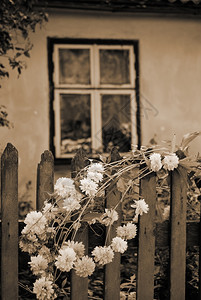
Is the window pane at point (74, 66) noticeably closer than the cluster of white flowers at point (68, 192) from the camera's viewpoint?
No

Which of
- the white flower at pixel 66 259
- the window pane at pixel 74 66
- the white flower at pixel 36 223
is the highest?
the window pane at pixel 74 66

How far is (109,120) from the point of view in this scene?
212 inches

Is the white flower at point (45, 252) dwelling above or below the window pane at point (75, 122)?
below

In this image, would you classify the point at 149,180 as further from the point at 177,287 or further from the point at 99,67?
the point at 99,67

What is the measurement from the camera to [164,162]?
2033mm

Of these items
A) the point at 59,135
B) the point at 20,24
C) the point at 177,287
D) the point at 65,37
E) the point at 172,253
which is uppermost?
the point at 65,37

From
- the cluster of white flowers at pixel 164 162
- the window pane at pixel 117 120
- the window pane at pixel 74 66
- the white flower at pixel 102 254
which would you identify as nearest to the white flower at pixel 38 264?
the white flower at pixel 102 254

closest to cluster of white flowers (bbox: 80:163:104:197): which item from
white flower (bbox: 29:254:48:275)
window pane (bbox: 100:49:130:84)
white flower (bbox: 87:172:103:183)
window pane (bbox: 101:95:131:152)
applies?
white flower (bbox: 87:172:103:183)

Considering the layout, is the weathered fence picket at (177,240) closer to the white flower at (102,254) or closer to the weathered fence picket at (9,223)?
the white flower at (102,254)

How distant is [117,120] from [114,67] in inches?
27.3

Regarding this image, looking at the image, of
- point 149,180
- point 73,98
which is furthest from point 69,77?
point 149,180

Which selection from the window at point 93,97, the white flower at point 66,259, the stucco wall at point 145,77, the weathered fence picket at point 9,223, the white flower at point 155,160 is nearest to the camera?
the white flower at point 66,259

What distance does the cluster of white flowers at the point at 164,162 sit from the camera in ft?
6.48

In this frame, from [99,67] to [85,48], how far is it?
0.98 feet
